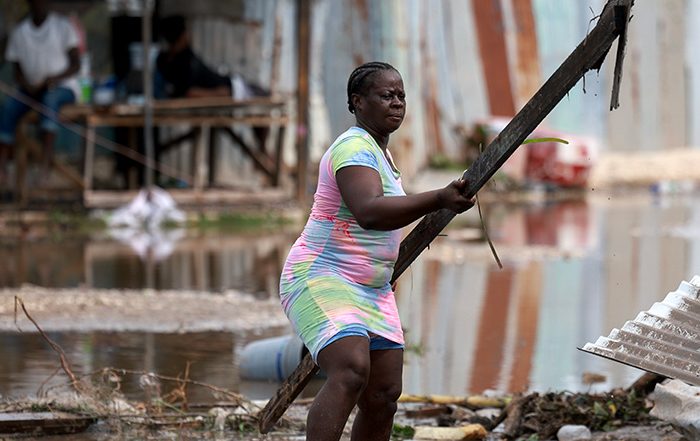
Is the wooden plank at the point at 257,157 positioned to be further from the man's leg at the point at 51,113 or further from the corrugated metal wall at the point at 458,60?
the man's leg at the point at 51,113

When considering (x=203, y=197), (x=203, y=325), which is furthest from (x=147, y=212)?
(x=203, y=325)

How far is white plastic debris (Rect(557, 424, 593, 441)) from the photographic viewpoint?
5734 millimetres

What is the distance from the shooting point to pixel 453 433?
5.81m

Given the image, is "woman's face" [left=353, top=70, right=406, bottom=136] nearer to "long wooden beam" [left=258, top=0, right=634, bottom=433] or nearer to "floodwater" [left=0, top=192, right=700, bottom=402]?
"long wooden beam" [left=258, top=0, right=634, bottom=433]

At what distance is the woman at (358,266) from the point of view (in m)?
4.36

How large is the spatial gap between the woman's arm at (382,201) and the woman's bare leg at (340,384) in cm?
39

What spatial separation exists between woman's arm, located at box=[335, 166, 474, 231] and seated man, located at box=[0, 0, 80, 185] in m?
13.1

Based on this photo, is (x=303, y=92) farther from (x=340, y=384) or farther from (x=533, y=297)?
(x=340, y=384)

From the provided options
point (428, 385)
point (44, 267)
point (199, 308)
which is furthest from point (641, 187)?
point (428, 385)

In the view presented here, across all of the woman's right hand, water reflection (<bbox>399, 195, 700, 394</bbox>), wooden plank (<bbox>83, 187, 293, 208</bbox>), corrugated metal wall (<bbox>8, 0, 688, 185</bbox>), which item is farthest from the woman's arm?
wooden plank (<bbox>83, 187, 293, 208</bbox>)

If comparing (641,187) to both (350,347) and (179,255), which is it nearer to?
(179,255)

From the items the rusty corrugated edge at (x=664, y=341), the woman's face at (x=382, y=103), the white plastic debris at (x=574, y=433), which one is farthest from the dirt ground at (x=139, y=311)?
the woman's face at (x=382, y=103)

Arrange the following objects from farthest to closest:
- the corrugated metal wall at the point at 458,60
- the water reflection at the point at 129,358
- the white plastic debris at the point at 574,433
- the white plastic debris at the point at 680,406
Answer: the corrugated metal wall at the point at 458,60 < the water reflection at the point at 129,358 < the white plastic debris at the point at 574,433 < the white plastic debris at the point at 680,406

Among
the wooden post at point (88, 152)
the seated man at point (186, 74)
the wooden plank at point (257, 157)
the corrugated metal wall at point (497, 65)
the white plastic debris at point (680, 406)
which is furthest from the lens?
the corrugated metal wall at point (497, 65)
